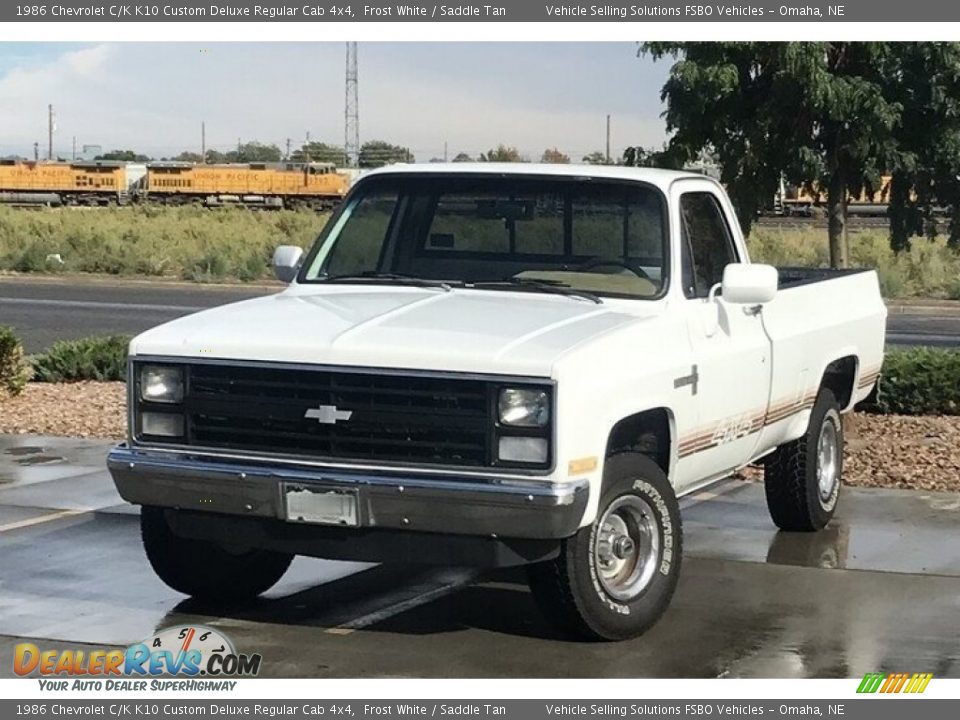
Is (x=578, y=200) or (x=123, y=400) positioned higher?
(x=578, y=200)

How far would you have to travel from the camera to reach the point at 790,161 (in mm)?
14094

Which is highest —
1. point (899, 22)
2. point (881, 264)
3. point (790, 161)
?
point (899, 22)

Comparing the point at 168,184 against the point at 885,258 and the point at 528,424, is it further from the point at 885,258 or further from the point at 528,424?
the point at 528,424

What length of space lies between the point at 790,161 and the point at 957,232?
68.7 inches

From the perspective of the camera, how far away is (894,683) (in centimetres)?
650

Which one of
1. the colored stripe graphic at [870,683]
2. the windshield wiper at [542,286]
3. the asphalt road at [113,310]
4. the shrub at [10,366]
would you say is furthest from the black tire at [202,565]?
the asphalt road at [113,310]

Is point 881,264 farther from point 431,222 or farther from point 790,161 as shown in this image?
point 431,222

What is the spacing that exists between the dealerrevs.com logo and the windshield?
2170 millimetres

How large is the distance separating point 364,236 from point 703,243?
5.74ft

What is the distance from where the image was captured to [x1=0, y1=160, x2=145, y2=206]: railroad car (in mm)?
89625

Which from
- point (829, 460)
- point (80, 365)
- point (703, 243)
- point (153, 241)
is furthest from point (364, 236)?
point (153, 241)

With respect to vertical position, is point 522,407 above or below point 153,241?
above
